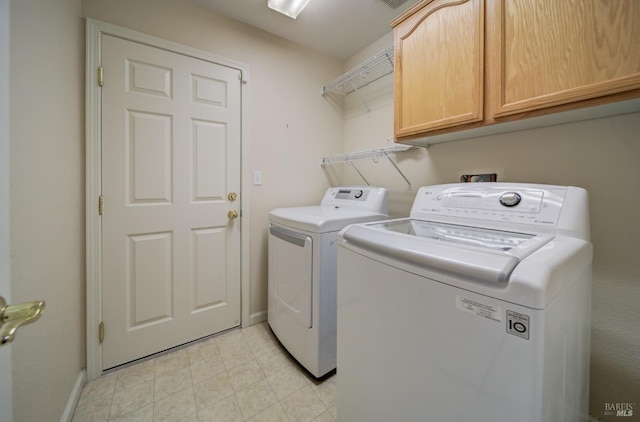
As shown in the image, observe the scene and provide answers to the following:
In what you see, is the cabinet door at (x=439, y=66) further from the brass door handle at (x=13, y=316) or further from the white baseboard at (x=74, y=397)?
the white baseboard at (x=74, y=397)

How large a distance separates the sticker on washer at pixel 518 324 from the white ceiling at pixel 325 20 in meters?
2.09

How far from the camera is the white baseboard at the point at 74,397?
3.95 ft

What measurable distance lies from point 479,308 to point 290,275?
1.21m

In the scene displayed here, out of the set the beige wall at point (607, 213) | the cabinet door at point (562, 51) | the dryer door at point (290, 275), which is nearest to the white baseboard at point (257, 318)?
the dryer door at point (290, 275)

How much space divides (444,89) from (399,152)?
731mm

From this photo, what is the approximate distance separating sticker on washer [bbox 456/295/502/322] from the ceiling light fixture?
2042mm

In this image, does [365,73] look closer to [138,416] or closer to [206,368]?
[206,368]

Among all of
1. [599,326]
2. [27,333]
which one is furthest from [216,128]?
[599,326]

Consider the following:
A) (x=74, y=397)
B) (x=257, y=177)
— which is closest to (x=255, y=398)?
(x=74, y=397)

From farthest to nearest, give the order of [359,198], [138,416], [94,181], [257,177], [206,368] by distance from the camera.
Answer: [257,177], [359,198], [206,368], [94,181], [138,416]

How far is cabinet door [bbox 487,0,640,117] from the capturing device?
0.81 meters

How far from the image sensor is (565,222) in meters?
0.89

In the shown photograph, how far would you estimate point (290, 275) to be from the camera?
1.64 meters

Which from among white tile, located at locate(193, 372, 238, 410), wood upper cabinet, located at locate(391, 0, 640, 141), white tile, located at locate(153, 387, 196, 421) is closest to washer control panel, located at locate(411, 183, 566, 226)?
wood upper cabinet, located at locate(391, 0, 640, 141)
